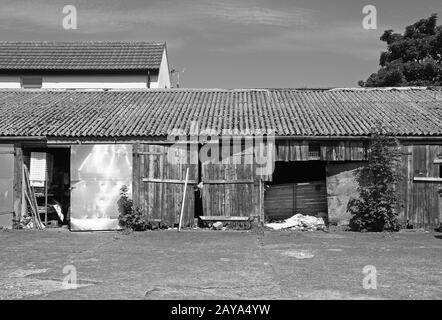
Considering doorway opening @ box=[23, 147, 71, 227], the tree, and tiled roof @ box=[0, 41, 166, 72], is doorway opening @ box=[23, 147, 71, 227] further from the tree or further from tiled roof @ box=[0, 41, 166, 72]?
the tree

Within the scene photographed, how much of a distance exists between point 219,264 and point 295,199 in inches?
296

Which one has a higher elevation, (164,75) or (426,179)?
(164,75)

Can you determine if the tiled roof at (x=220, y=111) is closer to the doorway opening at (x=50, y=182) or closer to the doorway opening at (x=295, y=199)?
the doorway opening at (x=50, y=182)

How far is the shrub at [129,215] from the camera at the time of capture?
50.1 ft

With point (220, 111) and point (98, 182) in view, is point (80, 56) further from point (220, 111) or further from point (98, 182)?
point (98, 182)

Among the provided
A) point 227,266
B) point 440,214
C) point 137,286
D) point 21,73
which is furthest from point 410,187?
point 21,73

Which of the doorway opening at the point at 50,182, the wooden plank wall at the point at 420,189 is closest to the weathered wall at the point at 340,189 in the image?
the wooden plank wall at the point at 420,189

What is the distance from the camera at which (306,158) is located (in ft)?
52.0

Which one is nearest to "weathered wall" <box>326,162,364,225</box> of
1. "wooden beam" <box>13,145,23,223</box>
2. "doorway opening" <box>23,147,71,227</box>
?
"doorway opening" <box>23,147,71,227</box>

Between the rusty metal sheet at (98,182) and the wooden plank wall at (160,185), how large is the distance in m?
0.36

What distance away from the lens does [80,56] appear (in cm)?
3103

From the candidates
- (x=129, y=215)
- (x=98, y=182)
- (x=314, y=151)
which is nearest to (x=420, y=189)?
(x=314, y=151)

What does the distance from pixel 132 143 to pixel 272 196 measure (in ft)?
16.7

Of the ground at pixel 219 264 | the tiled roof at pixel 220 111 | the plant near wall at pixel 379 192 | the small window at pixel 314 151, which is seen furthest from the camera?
the tiled roof at pixel 220 111
